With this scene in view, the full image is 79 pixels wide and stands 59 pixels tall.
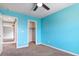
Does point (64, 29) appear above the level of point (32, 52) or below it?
above

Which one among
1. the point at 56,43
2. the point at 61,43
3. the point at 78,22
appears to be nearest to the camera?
the point at 78,22

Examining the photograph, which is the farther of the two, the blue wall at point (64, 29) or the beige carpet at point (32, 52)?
the beige carpet at point (32, 52)

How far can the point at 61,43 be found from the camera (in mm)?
4172

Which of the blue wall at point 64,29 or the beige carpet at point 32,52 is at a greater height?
the blue wall at point 64,29

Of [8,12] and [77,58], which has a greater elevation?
[8,12]

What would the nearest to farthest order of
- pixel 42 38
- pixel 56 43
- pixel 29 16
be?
pixel 56 43
pixel 29 16
pixel 42 38

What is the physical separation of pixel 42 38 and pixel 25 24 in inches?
70.7

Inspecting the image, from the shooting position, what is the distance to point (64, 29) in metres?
3.95

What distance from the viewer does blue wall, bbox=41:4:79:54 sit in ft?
11.1

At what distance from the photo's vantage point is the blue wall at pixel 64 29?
3.39 metres

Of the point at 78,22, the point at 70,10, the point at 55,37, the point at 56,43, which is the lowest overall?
the point at 56,43

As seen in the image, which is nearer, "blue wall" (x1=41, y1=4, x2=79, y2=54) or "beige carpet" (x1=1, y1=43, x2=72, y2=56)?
"blue wall" (x1=41, y1=4, x2=79, y2=54)

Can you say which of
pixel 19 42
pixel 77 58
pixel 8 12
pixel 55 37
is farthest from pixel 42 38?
pixel 77 58

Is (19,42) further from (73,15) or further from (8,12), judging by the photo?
(73,15)
